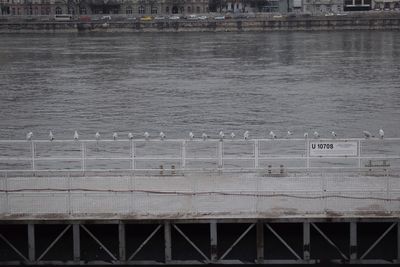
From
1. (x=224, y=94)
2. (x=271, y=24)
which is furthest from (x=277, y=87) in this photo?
(x=271, y=24)

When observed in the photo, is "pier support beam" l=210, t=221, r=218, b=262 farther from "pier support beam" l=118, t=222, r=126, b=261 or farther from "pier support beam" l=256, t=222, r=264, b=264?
"pier support beam" l=118, t=222, r=126, b=261

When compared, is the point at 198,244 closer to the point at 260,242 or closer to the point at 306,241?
the point at 260,242

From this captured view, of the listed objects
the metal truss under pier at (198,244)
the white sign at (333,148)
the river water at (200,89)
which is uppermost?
the white sign at (333,148)

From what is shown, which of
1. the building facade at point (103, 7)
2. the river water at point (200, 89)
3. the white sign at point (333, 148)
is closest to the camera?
the white sign at point (333, 148)

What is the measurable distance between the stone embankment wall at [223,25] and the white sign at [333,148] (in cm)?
11554

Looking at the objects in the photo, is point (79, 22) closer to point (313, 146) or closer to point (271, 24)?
point (271, 24)

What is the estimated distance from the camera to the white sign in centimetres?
1953

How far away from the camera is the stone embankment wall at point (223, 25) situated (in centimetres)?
13312

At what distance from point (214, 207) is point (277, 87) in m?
38.5

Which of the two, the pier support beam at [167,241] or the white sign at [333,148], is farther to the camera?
the white sign at [333,148]

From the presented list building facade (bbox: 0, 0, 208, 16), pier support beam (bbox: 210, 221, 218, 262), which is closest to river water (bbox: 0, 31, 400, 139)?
pier support beam (bbox: 210, 221, 218, 262)

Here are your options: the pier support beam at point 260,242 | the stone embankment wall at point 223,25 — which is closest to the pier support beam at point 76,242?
the pier support beam at point 260,242

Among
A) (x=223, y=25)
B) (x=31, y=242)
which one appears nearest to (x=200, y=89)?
(x=31, y=242)

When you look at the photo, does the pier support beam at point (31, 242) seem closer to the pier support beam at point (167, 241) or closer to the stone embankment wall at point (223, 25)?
the pier support beam at point (167, 241)
